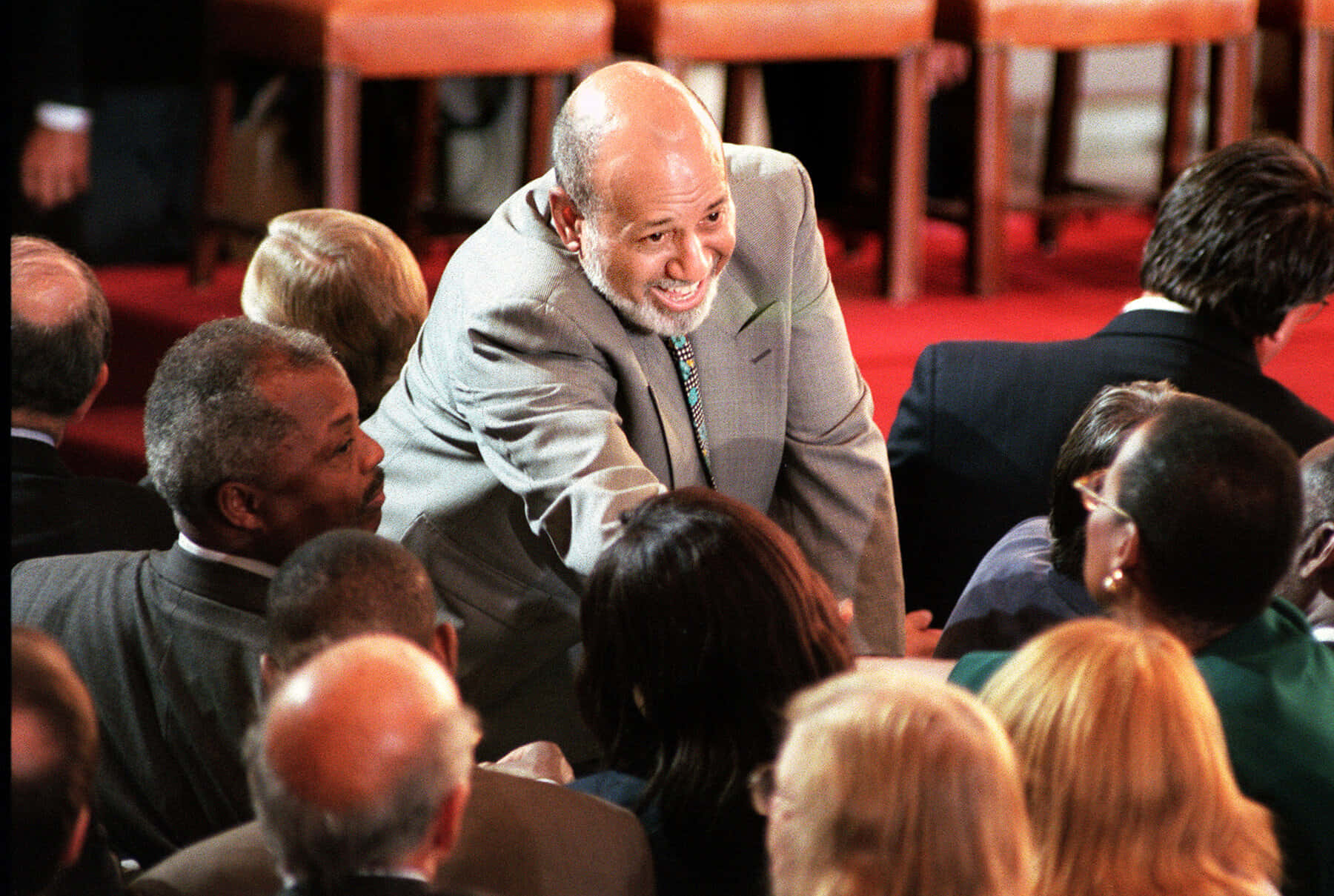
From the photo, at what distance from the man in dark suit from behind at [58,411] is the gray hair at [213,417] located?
29cm

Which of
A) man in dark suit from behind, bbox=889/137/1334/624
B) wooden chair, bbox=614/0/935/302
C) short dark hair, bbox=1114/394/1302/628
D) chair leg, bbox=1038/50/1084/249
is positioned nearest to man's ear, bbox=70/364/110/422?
man in dark suit from behind, bbox=889/137/1334/624

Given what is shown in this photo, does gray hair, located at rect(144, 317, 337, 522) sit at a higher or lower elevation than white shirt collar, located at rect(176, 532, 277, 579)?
higher

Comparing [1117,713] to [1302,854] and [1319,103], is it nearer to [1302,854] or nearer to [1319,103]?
[1302,854]

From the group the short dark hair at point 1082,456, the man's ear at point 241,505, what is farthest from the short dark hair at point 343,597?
the short dark hair at point 1082,456

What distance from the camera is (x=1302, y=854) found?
1442 mm

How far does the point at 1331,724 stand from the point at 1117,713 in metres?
0.38

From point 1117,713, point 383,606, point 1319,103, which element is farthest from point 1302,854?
point 1319,103

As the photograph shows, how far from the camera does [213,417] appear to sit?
176 cm

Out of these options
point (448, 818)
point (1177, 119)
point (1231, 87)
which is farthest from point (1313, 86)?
point (448, 818)

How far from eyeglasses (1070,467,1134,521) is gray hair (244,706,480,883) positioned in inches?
29.1

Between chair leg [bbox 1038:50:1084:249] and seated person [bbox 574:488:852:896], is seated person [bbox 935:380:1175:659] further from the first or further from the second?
chair leg [bbox 1038:50:1084:249]

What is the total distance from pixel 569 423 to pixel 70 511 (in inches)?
27.9

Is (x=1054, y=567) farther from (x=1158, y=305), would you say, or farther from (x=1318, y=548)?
(x=1158, y=305)

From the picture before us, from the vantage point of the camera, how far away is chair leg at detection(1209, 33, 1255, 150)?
13.1ft
